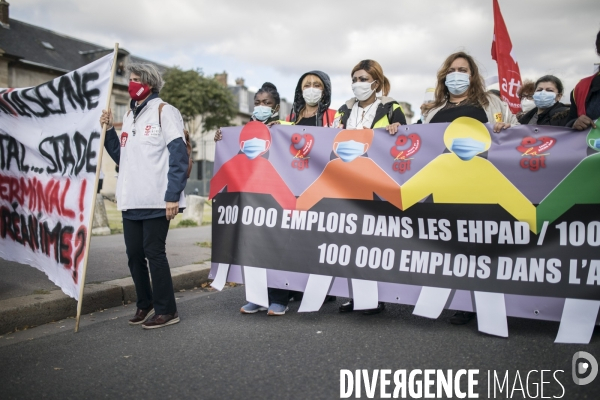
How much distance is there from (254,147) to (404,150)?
4.50ft

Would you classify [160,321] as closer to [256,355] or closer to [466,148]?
[256,355]

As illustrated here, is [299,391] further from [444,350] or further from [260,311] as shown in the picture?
[260,311]

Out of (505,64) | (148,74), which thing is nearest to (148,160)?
(148,74)

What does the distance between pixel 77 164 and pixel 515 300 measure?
3.50 m

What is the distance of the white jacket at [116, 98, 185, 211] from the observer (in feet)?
13.1

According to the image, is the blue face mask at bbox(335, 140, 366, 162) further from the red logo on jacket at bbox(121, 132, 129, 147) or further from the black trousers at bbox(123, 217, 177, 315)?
the red logo on jacket at bbox(121, 132, 129, 147)

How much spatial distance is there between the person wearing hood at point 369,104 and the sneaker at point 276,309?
170 cm

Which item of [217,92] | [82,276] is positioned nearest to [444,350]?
[82,276]

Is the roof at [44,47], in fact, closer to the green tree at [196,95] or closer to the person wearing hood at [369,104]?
the green tree at [196,95]

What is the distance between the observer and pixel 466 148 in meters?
3.89

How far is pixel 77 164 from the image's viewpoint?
13.5ft

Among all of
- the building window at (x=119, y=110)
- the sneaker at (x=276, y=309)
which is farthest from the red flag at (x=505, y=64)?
the building window at (x=119, y=110)

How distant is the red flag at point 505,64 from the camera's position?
6.64m

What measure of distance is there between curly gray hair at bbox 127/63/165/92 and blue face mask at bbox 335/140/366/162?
1596 mm
